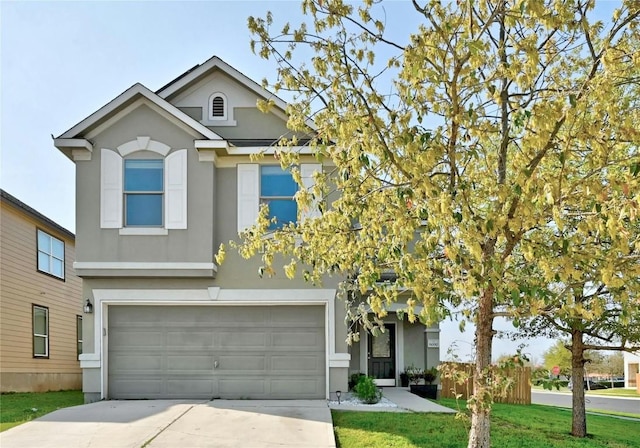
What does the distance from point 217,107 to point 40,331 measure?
32.2 ft

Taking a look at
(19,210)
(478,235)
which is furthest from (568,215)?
(19,210)

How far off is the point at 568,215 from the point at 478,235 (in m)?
1.69

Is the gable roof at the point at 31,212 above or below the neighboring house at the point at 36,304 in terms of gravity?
above

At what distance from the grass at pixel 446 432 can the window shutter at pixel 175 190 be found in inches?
210

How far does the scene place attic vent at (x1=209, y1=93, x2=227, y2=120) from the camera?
14641 millimetres

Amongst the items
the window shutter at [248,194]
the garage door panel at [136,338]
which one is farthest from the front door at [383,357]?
the garage door panel at [136,338]

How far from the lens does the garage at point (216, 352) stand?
44.4 ft

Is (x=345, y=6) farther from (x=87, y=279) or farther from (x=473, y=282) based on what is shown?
(x=87, y=279)

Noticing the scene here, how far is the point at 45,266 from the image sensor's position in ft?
64.3

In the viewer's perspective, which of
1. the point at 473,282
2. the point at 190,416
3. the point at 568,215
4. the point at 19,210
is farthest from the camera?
the point at 19,210

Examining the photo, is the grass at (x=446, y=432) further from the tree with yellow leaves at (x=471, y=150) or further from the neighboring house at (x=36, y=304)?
the neighboring house at (x=36, y=304)

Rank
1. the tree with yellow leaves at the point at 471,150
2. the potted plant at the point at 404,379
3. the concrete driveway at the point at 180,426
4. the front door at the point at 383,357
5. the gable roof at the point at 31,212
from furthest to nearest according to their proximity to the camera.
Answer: the front door at the point at 383,357
the potted plant at the point at 404,379
the gable roof at the point at 31,212
the concrete driveway at the point at 180,426
the tree with yellow leaves at the point at 471,150

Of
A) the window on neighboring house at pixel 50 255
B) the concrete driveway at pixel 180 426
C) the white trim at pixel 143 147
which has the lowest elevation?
the concrete driveway at pixel 180 426

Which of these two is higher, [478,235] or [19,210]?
[19,210]
